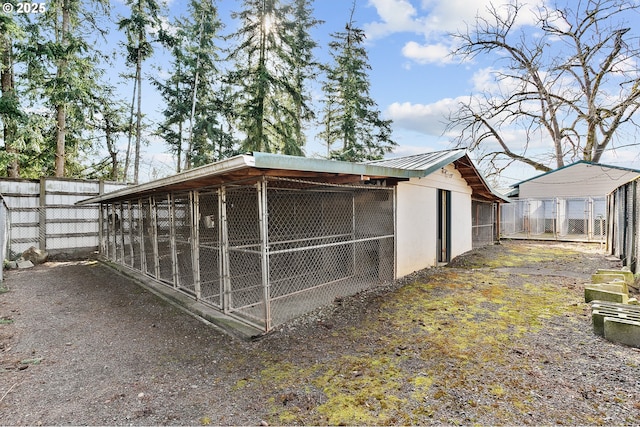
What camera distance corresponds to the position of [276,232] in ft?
24.4

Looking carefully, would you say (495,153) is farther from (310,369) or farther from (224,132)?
(310,369)

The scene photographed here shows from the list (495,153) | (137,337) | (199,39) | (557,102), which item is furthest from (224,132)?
(557,102)

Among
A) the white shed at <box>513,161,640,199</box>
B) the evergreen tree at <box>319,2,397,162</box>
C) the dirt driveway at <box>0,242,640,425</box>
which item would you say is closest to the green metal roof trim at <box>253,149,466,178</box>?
the dirt driveway at <box>0,242,640,425</box>

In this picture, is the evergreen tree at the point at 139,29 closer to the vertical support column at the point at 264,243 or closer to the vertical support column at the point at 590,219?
the vertical support column at the point at 264,243

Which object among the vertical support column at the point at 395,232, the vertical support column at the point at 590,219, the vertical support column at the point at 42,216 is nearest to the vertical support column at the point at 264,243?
the vertical support column at the point at 395,232

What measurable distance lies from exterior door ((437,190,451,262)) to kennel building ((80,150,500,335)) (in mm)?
235

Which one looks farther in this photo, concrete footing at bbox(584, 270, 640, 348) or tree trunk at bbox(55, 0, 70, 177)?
tree trunk at bbox(55, 0, 70, 177)

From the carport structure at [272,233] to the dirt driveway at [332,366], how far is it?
665 mm

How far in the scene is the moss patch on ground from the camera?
2.24 metres

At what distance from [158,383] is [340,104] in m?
18.0

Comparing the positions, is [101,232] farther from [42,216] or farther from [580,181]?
[580,181]

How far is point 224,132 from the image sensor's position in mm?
15742

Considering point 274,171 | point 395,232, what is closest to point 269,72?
point 395,232

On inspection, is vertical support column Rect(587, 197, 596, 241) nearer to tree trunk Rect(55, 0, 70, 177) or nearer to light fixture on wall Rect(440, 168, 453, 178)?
light fixture on wall Rect(440, 168, 453, 178)
